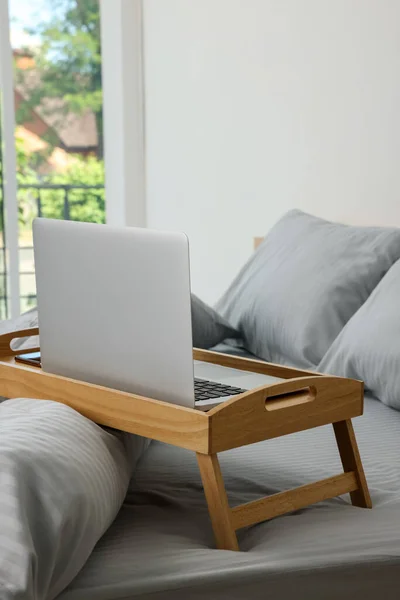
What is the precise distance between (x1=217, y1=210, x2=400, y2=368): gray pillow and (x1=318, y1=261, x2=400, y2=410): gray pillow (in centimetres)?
14

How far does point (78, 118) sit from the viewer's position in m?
4.53

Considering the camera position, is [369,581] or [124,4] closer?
[369,581]

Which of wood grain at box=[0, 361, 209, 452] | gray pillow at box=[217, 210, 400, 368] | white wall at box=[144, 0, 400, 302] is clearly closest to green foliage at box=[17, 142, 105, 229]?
white wall at box=[144, 0, 400, 302]

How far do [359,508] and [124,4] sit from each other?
3408mm

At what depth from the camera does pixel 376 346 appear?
176 centimetres

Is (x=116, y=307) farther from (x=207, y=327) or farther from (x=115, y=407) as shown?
(x=207, y=327)

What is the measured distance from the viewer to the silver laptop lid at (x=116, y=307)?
1111 millimetres

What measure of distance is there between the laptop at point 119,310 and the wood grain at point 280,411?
63mm

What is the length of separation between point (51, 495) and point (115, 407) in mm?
221

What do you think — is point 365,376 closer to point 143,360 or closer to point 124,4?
point 143,360

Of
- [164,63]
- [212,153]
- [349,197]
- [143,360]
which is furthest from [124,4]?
[143,360]

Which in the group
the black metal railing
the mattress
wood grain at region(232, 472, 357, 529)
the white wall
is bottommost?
the mattress

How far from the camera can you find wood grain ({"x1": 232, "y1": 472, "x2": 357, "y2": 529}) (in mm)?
1115

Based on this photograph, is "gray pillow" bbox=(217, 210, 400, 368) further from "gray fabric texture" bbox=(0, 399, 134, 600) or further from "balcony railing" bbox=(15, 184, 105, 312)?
"balcony railing" bbox=(15, 184, 105, 312)
